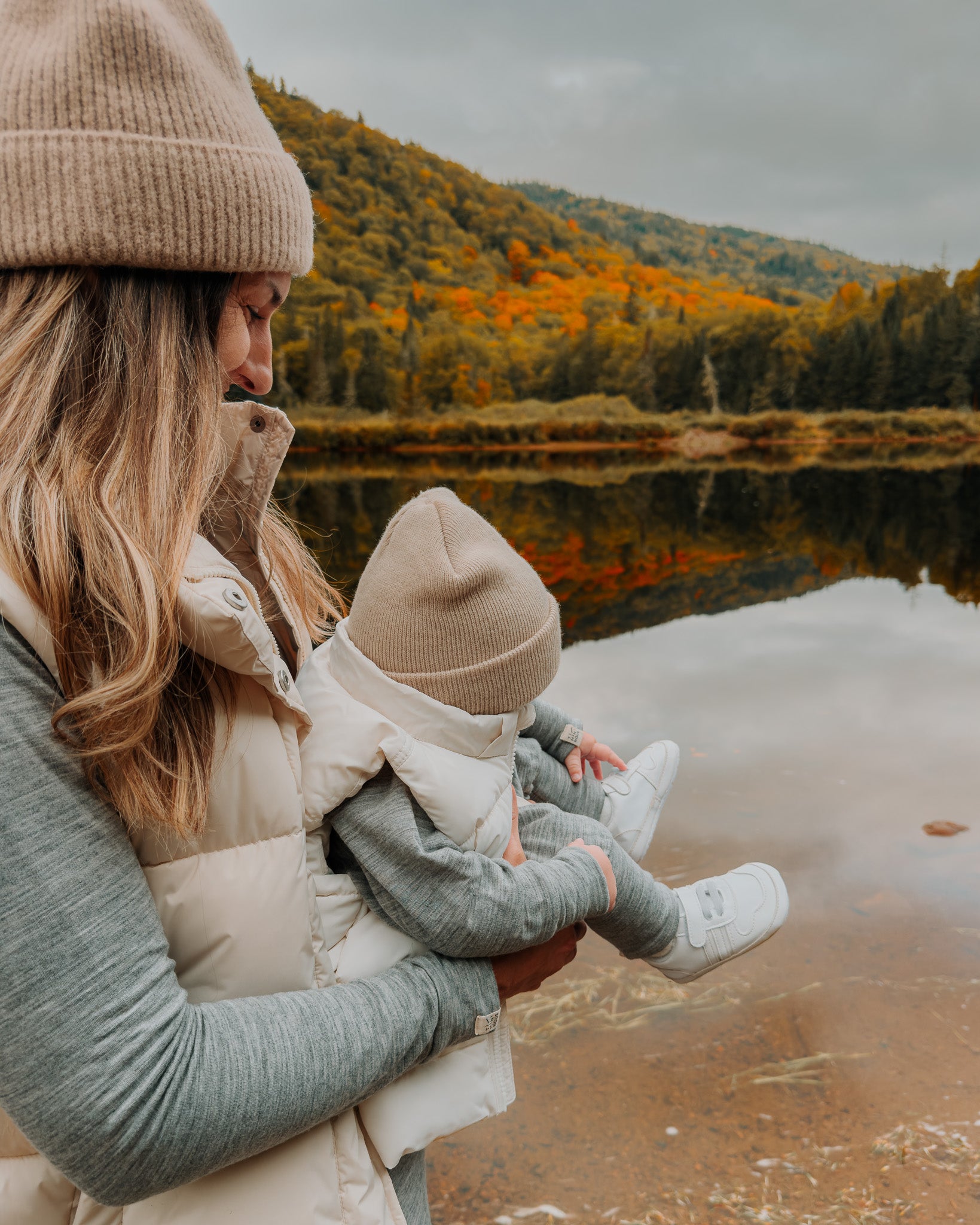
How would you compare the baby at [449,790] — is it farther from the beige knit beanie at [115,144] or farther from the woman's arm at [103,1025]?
the beige knit beanie at [115,144]

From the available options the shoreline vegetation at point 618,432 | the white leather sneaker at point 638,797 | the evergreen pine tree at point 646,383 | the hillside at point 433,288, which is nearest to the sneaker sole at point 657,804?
the white leather sneaker at point 638,797

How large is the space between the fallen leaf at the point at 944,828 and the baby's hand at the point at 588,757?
3.24 m

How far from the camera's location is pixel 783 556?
1327 centimetres

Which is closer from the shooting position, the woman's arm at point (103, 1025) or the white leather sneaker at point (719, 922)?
the woman's arm at point (103, 1025)

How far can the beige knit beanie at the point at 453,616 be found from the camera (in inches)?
49.9

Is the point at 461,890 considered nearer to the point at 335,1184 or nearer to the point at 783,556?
the point at 335,1184

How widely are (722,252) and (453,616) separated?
9729 cm

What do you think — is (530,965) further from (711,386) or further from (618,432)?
(711,386)

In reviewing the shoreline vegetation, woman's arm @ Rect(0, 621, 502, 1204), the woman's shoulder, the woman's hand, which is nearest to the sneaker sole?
the woman's hand

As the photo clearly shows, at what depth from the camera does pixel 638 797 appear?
1.98m

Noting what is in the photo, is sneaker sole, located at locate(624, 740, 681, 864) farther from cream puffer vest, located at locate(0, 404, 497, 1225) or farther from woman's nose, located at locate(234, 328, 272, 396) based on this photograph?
woman's nose, located at locate(234, 328, 272, 396)

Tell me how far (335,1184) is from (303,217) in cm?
107

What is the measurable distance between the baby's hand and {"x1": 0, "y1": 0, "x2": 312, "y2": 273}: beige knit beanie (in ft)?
4.08

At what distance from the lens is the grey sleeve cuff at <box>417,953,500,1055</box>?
990mm
